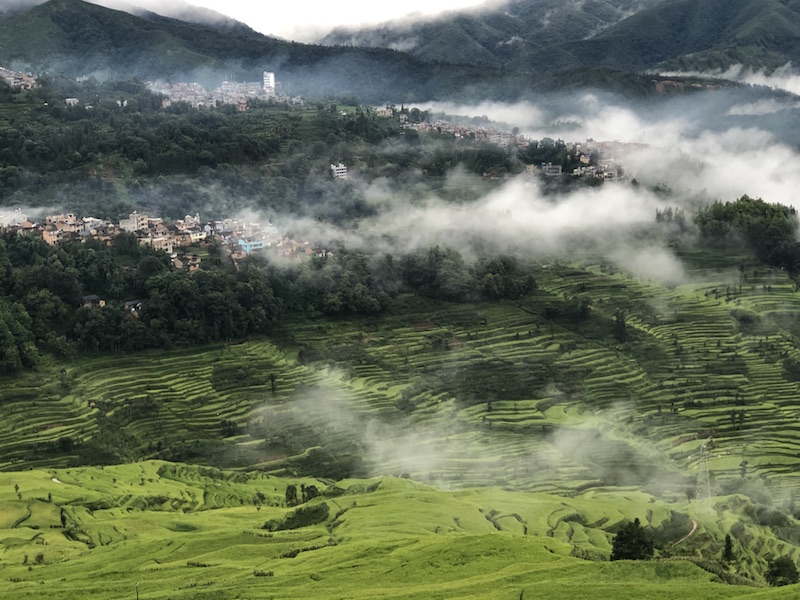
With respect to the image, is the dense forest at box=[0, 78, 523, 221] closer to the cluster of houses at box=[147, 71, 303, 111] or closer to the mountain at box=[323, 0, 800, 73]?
the cluster of houses at box=[147, 71, 303, 111]

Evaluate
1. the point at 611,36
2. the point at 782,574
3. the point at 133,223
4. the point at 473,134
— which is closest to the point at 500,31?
the point at 611,36

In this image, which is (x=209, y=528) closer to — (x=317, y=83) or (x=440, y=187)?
(x=440, y=187)

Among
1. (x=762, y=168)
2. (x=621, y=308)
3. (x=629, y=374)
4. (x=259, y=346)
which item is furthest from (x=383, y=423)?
(x=762, y=168)

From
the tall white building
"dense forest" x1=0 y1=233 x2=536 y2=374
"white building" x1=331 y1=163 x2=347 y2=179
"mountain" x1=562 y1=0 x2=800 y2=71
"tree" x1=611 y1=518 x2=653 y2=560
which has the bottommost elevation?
"tree" x1=611 y1=518 x2=653 y2=560

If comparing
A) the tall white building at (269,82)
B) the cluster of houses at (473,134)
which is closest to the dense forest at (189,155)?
the cluster of houses at (473,134)

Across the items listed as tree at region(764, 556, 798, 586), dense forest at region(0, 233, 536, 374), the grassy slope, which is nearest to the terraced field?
dense forest at region(0, 233, 536, 374)

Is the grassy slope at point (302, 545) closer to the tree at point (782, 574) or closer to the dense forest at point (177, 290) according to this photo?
the tree at point (782, 574)

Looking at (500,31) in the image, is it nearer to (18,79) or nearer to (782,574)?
(18,79)
